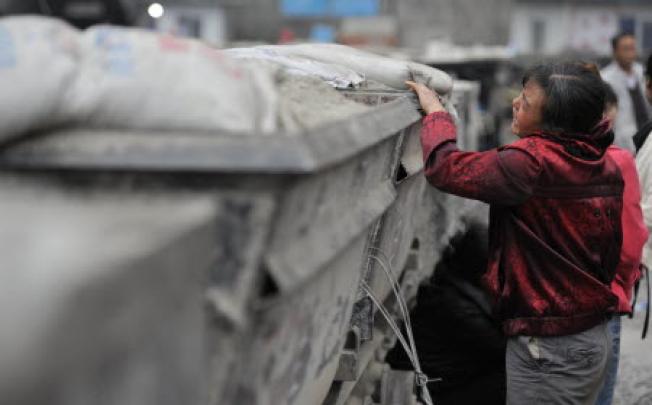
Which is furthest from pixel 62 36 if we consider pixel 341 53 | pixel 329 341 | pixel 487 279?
pixel 341 53

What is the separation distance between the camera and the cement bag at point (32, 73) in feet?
4.65

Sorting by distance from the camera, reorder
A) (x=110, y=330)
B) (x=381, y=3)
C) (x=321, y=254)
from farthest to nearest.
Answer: (x=381, y=3) < (x=321, y=254) < (x=110, y=330)

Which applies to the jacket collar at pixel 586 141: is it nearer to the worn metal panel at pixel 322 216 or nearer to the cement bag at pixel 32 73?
the worn metal panel at pixel 322 216

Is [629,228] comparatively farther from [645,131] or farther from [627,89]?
[627,89]

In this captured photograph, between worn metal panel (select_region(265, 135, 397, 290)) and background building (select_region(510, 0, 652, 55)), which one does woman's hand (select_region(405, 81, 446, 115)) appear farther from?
background building (select_region(510, 0, 652, 55))

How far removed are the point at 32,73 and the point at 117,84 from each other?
14cm

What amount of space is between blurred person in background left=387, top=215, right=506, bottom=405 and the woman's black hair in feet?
5.48

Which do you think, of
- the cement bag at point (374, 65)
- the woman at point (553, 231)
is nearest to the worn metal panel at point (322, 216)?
the woman at point (553, 231)

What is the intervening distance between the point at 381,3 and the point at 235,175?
20.3 metres

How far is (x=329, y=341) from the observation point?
2.13m

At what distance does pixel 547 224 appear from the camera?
2.48 m

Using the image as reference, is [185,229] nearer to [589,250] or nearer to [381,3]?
[589,250]

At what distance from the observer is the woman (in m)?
2.42

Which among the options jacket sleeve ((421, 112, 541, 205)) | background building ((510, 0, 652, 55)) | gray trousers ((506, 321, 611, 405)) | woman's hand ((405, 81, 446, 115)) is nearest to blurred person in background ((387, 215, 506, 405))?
gray trousers ((506, 321, 611, 405))
